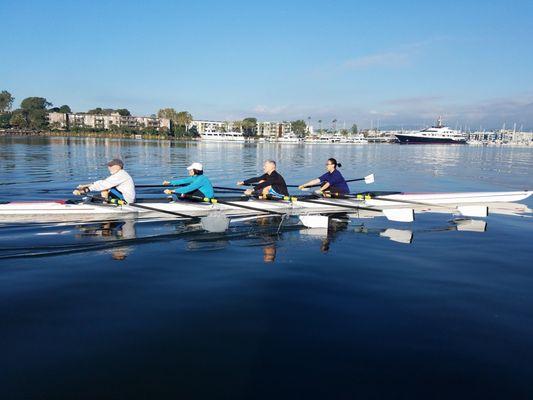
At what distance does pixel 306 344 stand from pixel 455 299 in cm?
299

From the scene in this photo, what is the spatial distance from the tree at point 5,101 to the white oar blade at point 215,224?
199243 mm

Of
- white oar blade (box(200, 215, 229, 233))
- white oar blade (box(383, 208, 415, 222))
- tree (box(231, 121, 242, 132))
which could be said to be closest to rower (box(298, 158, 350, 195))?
white oar blade (box(383, 208, 415, 222))

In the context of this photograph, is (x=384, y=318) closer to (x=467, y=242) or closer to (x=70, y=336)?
(x=70, y=336)

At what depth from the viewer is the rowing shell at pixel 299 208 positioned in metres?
10.5

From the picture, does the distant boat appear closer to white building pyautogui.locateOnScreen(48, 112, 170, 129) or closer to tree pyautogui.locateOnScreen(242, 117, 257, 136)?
tree pyautogui.locateOnScreen(242, 117, 257, 136)

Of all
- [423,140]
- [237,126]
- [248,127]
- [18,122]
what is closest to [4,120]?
[18,122]

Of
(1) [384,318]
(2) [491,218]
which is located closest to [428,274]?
(1) [384,318]

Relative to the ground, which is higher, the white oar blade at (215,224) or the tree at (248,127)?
the tree at (248,127)

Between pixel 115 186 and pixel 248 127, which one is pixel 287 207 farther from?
pixel 248 127

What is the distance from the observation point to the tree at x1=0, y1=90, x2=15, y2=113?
168125 mm

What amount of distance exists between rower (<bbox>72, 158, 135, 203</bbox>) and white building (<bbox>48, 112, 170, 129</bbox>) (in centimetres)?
16652

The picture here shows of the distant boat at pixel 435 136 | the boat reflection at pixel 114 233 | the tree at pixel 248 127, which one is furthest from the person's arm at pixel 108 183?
the tree at pixel 248 127

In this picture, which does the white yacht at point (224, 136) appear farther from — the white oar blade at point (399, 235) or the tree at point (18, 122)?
the white oar blade at point (399, 235)

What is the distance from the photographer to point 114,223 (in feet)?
35.0
